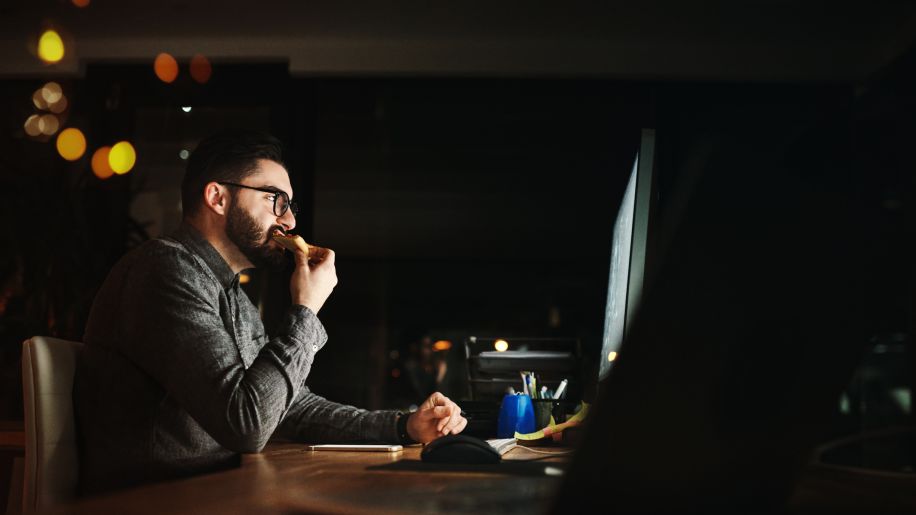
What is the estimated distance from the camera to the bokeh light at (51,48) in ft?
13.9

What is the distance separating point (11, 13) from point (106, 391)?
328 centimetres

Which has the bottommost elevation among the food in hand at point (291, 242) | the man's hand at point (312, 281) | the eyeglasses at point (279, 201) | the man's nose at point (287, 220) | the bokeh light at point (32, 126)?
the man's hand at point (312, 281)

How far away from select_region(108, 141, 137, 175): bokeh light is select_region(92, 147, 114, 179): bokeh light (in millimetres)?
19

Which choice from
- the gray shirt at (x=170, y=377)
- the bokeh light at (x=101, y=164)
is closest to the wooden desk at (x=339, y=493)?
the gray shirt at (x=170, y=377)

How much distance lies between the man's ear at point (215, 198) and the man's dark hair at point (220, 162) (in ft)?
0.05

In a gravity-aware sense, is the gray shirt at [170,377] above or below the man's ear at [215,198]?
below

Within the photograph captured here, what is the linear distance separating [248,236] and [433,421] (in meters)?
0.63

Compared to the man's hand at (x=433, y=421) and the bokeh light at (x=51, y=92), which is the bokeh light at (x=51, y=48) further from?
the man's hand at (x=433, y=421)

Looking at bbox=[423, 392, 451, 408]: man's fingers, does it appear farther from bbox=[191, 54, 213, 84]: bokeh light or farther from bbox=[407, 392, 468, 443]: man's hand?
bbox=[191, 54, 213, 84]: bokeh light

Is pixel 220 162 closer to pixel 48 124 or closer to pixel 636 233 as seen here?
pixel 636 233

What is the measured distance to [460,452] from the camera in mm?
1141

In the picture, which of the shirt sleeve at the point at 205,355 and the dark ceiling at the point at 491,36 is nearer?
the shirt sleeve at the point at 205,355

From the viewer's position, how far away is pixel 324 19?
4.07 m

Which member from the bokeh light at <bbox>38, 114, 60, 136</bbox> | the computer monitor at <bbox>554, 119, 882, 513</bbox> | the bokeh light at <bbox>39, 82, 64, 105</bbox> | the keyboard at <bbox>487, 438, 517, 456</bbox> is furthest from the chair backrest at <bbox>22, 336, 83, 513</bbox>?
the bokeh light at <bbox>39, 82, 64, 105</bbox>
